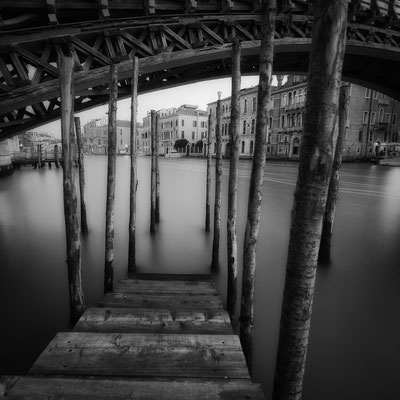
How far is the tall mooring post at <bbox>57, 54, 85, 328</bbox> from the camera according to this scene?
293 centimetres

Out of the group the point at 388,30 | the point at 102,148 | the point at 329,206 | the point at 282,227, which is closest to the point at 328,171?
the point at 329,206

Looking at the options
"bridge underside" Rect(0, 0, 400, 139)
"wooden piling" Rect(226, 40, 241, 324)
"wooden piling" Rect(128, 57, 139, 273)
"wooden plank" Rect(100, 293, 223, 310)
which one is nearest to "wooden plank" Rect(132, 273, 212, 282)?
"wooden piling" Rect(226, 40, 241, 324)

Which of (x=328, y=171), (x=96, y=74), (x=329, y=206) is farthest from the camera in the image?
(x=96, y=74)

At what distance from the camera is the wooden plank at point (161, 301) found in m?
2.92

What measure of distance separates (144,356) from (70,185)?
219 centimetres

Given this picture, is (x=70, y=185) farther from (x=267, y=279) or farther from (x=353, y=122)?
(x=353, y=122)

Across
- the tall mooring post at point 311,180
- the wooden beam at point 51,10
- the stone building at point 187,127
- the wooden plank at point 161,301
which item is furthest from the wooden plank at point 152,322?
the stone building at point 187,127

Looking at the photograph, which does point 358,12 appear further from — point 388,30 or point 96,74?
point 96,74

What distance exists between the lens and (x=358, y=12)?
7285 millimetres

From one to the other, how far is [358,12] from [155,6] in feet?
18.1

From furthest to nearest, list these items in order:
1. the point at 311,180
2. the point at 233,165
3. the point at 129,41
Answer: the point at 129,41 → the point at 233,165 → the point at 311,180

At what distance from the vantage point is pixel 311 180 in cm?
142

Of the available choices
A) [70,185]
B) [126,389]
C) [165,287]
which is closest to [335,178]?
[165,287]

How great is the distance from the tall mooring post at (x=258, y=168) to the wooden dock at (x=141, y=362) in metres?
0.67
